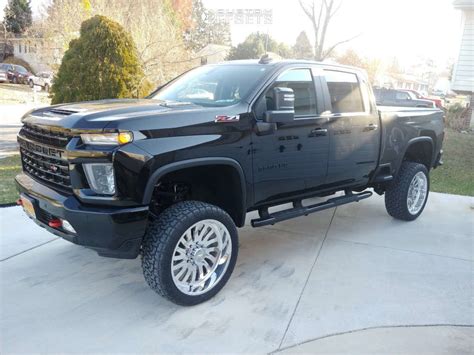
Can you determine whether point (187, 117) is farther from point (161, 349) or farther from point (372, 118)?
point (372, 118)

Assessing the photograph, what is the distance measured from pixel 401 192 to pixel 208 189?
298 centimetres

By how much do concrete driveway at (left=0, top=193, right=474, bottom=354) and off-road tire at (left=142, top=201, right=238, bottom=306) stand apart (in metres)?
0.22

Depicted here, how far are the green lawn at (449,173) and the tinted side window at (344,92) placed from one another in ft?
12.1

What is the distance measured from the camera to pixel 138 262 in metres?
4.37

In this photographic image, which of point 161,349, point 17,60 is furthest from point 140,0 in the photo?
point 17,60

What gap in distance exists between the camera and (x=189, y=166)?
3344 millimetres

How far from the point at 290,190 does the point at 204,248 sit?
114cm

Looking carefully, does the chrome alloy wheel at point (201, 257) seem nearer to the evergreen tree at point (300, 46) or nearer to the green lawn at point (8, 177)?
the green lawn at point (8, 177)

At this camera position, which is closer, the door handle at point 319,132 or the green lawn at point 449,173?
the door handle at point 319,132

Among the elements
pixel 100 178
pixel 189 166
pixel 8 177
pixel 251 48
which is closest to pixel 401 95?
pixel 8 177

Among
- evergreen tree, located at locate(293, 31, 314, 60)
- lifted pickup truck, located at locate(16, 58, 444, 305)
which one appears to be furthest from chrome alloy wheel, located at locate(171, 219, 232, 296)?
evergreen tree, located at locate(293, 31, 314, 60)

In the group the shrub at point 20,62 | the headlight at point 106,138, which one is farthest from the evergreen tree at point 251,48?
the headlight at point 106,138

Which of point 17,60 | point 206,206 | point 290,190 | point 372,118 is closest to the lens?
point 206,206

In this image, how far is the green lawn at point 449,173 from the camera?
6645 millimetres
